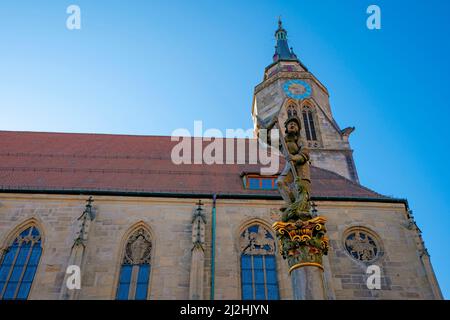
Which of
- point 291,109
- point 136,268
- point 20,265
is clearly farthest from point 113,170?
point 291,109

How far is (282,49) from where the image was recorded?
27078 millimetres

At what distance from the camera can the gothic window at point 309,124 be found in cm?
1932

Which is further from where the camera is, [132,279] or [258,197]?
[258,197]

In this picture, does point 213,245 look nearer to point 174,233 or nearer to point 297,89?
point 174,233

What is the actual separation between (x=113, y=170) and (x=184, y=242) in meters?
4.22

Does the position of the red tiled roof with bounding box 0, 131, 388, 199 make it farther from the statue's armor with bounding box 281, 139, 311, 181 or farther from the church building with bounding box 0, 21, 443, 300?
the statue's armor with bounding box 281, 139, 311, 181

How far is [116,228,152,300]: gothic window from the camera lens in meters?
10.9

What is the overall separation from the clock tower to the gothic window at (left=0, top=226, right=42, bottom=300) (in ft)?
36.4

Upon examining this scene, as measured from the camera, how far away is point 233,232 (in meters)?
12.1

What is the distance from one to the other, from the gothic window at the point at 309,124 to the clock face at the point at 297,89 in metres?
0.80

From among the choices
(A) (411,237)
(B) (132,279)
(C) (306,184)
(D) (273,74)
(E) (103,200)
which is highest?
(D) (273,74)
